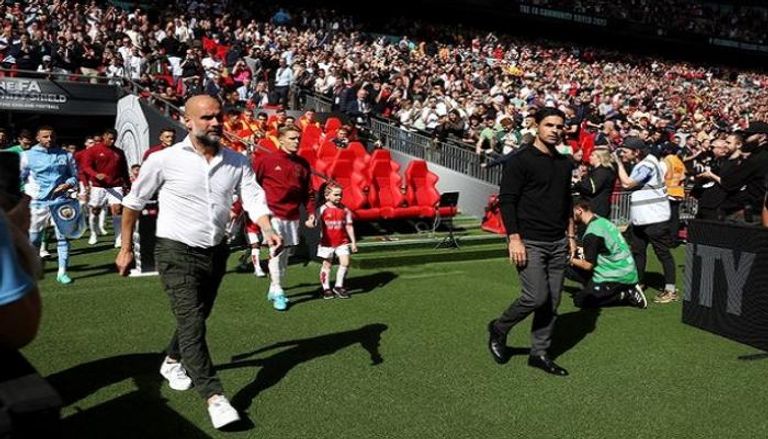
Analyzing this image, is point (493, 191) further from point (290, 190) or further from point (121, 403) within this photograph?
point (121, 403)

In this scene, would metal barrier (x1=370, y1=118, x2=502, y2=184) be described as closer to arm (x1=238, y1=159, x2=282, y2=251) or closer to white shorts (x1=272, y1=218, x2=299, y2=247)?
white shorts (x1=272, y1=218, x2=299, y2=247)

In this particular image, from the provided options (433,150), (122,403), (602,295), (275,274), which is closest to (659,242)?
(602,295)

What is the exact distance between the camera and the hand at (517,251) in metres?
5.53

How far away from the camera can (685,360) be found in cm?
626

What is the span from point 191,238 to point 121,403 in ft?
3.92

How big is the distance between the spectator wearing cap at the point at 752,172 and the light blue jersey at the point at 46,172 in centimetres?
730

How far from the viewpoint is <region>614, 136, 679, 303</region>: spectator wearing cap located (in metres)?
8.45

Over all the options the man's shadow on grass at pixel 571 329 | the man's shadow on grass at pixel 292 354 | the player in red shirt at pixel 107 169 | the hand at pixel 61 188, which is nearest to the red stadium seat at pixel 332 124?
the player in red shirt at pixel 107 169

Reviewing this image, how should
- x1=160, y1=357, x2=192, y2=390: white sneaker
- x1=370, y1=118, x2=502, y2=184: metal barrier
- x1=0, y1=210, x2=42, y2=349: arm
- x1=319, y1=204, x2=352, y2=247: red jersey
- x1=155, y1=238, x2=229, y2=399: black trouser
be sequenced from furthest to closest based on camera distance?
x1=370, y1=118, x2=502, y2=184: metal barrier < x1=319, y1=204, x2=352, y2=247: red jersey < x1=160, y1=357, x2=192, y2=390: white sneaker < x1=155, y1=238, x2=229, y2=399: black trouser < x1=0, y1=210, x2=42, y2=349: arm

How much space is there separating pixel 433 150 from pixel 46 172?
31.1 ft

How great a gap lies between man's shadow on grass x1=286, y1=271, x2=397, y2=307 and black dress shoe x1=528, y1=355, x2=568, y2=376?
118 inches

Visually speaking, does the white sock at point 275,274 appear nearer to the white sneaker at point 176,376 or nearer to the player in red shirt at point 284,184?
the player in red shirt at point 284,184

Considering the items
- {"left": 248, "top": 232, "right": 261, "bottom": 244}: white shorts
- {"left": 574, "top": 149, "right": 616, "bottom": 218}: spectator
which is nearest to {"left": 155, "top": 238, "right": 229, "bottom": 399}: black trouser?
{"left": 248, "top": 232, "right": 261, "bottom": 244}: white shorts

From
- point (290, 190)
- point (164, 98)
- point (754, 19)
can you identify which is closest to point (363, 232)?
point (290, 190)
